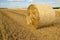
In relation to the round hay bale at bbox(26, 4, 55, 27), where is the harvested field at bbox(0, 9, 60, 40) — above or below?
below

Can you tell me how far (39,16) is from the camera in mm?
900

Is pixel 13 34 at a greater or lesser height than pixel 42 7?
lesser

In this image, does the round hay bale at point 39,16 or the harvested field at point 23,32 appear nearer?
the harvested field at point 23,32

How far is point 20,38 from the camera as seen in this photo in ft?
2.42

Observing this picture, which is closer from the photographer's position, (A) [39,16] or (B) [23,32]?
(B) [23,32]

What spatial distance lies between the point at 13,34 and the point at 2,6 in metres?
1.28

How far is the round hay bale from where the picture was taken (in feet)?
2.97

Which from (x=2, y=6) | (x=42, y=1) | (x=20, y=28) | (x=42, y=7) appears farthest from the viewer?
(x=42, y=1)

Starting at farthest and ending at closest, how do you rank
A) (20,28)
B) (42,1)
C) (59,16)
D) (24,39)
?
(42,1) → (59,16) → (20,28) → (24,39)

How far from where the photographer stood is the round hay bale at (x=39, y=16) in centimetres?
91

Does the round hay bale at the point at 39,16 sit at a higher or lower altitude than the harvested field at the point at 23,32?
higher

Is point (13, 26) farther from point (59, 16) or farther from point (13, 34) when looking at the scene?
point (59, 16)

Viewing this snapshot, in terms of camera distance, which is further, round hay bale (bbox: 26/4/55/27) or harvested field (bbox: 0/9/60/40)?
round hay bale (bbox: 26/4/55/27)

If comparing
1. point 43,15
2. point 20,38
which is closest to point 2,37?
point 20,38
